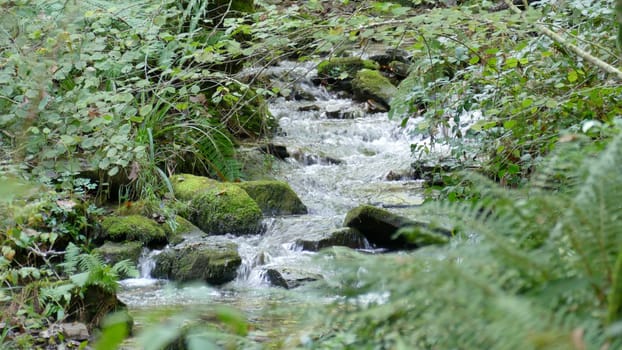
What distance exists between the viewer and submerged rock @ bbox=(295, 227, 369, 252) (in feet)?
21.7

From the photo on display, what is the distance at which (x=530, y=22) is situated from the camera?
3467 mm

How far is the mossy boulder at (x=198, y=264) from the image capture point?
6.06 metres

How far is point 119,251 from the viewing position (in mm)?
6137

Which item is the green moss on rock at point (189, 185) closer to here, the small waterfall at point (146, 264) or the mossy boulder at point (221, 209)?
the mossy boulder at point (221, 209)

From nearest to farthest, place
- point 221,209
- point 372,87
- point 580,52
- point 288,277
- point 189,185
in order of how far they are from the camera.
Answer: point 580,52, point 288,277, point 221,209, point 189,185, point 372,87

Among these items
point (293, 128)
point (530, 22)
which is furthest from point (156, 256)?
point (293, 128)

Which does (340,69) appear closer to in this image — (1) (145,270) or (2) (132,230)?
(2) (132,230)

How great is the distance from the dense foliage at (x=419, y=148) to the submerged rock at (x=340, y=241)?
1.71 meters

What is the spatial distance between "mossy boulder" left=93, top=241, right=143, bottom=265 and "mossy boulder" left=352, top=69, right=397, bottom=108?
6.89 metres

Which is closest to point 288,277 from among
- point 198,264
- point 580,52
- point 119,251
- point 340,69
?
point 198,264

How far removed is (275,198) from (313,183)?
127 centimetres

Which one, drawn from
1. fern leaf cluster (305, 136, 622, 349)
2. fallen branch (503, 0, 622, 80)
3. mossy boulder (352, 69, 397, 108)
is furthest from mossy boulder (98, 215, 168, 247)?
mossy boulder (352, 69, 397, 108)

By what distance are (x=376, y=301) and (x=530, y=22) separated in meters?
2.65

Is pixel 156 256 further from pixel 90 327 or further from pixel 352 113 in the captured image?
pixel 352 113
